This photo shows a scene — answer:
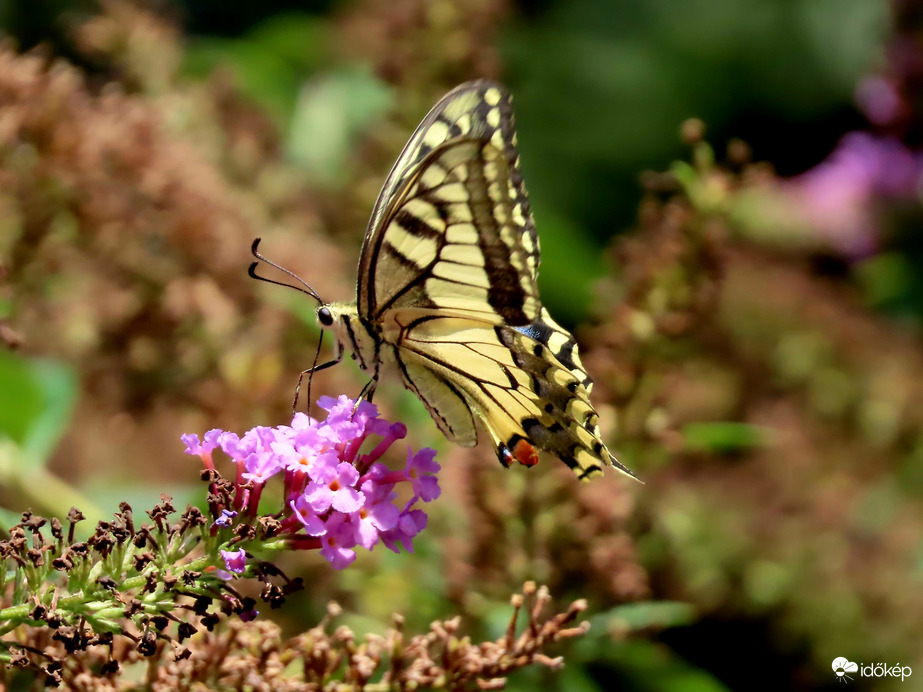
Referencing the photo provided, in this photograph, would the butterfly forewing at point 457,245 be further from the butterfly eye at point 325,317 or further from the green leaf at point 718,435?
the green leaf at point 718,435

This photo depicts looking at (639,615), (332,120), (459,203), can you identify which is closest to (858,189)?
(332,120)

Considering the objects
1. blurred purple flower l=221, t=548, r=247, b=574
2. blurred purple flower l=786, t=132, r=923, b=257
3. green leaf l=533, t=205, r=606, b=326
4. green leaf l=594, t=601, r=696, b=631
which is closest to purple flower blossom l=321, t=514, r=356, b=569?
blurred purple flower l=221, t=548, r=247, b=574

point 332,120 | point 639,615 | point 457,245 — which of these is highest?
point 332,120

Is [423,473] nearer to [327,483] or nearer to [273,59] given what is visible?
[327,483]

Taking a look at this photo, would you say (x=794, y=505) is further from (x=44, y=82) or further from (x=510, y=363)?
(x=44, y=82)

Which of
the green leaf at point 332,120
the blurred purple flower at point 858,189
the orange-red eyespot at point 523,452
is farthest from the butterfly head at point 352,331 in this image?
the blurred purple flower at point 858,189

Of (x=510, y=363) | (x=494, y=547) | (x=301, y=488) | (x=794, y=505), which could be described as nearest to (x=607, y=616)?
(x=494, y=547)
